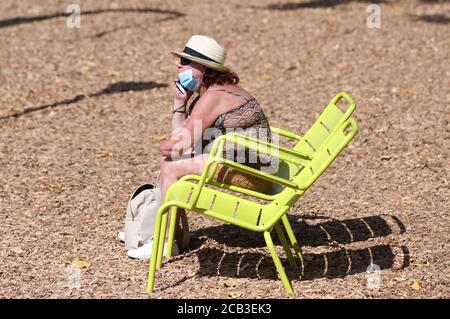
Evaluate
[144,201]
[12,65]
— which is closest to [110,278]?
[144,201]

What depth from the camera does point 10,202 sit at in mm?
6918

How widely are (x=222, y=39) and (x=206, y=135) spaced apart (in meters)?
6.13

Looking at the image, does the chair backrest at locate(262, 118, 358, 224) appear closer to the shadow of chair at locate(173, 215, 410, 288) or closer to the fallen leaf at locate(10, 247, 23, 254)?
the shadow of chair at locate(173, 215, 410, 288)

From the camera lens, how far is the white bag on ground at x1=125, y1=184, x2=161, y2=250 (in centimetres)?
590

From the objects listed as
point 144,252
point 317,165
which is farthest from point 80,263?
point 317,165

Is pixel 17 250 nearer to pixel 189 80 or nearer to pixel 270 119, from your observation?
pixel 189 80

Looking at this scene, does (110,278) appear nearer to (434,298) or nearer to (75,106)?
(434,298)

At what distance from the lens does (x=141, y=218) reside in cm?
591

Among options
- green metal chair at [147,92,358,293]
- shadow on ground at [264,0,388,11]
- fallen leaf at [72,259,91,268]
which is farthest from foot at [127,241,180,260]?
shadow on ground at [264,0,388,11]

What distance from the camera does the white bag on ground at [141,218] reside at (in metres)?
5.90

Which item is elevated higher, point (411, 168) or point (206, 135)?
point (206, 135)

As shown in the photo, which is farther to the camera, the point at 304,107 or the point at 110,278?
the point at 304,107

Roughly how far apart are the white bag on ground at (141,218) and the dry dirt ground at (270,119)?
154 millimetres

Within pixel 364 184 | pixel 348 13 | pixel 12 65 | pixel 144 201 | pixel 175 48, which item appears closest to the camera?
pixel 144 201
